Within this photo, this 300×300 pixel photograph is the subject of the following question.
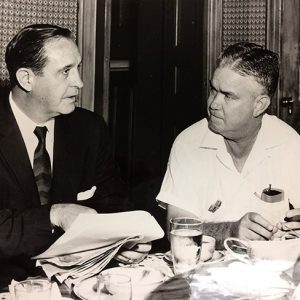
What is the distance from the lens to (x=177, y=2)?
11.1 feet

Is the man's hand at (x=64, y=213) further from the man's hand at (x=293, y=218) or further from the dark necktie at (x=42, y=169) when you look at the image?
the man's hand at (x=293, y=218)

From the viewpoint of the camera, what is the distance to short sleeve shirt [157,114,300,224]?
5.54 ft

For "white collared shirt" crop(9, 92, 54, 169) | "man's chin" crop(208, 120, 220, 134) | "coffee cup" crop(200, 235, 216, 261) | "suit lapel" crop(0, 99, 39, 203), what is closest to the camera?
"coffee cup" crop(200, 235, 216, 261)

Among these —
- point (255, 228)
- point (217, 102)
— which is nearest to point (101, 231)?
point (255, 228)

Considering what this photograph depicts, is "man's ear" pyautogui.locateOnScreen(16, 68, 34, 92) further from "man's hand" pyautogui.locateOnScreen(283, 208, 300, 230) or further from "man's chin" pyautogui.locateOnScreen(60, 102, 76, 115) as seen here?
"man's hand" pyautogui.locateOnScreen(283, 208, 300, 230)

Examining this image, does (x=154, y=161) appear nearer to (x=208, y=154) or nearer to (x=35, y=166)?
(x=208, y=154)

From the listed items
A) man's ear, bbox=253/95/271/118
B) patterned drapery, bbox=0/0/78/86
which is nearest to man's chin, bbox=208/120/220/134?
man's ear, bbox=253/95/271/118

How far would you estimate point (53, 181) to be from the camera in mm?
1646

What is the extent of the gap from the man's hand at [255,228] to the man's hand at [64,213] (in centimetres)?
41

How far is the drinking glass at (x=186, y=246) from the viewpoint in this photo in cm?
100

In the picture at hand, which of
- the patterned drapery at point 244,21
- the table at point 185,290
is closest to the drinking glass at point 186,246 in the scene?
the table at point 185,290

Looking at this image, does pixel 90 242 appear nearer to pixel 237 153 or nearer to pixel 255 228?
pixel 255 228

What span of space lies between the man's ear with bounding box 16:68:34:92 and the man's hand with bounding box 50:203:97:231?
594mm

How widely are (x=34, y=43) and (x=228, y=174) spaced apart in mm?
845
